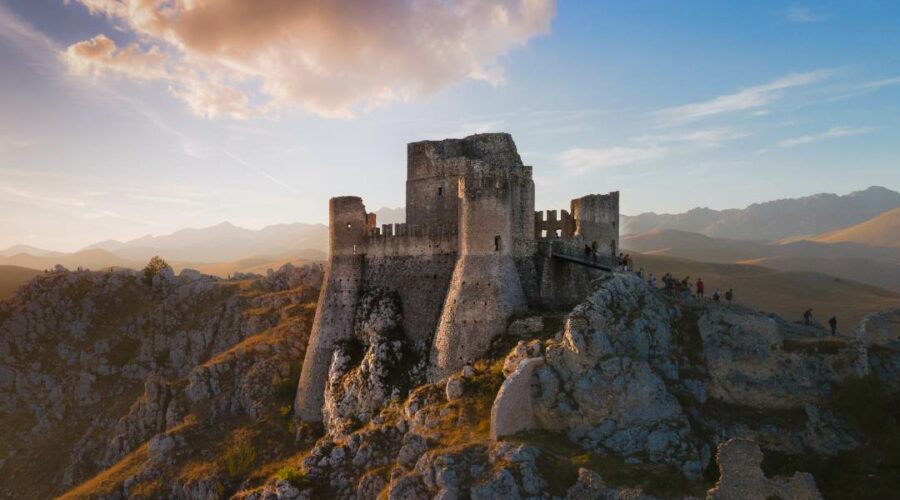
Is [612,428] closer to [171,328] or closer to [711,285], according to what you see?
[171,328]

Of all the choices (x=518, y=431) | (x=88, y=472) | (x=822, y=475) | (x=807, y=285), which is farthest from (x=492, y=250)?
(x=807, y=285)

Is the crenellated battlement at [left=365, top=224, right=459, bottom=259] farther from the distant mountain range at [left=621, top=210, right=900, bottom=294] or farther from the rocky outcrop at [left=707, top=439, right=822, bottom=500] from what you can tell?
the distant mountain range at [left=621, top=210, right=900, bottom=294]

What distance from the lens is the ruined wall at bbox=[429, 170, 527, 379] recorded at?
3250cm

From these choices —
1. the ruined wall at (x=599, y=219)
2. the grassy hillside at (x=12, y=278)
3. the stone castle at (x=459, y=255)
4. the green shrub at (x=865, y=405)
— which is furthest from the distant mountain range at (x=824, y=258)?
the grassy hillside at (x=12, y=278)

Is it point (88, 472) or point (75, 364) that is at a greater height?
point (75, 364)

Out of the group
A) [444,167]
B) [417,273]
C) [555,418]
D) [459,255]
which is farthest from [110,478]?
[555,418]

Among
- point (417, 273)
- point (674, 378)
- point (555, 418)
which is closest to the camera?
point (555, 418)

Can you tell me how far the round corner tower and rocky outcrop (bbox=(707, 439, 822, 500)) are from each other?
78.7 ft

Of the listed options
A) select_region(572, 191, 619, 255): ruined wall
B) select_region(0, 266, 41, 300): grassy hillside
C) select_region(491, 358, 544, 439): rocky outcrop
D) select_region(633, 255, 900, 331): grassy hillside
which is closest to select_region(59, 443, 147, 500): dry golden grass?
select_region(491, 358, 544, 439): rocky outcrop

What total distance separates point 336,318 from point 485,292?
12126mm

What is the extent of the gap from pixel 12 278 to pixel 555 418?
9572 centimetres

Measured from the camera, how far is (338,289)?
1581 inches

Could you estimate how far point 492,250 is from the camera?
1310 inches

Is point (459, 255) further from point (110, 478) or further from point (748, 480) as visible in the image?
point (110, 478)
